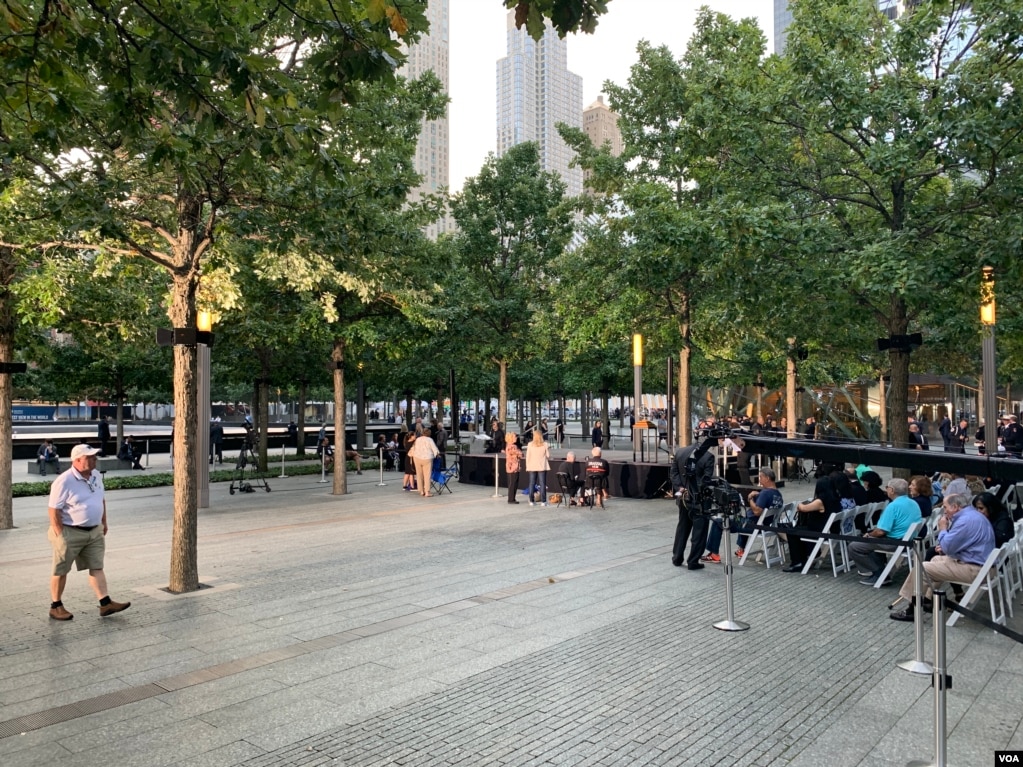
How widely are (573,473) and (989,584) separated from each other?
10507 mm

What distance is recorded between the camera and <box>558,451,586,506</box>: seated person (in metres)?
16.8

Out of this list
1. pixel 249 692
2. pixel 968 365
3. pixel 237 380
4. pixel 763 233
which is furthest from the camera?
pixel 237 380

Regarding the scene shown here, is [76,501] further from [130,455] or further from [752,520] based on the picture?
[130,455]

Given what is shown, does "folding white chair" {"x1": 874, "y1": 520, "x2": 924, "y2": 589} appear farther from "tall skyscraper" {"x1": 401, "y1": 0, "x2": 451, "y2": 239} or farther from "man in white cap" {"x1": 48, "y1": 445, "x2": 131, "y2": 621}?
"tall skyscraper" {"x1": 401, "y1": 0, "x2": 451, "y2": 239}

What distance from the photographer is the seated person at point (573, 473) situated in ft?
55.2

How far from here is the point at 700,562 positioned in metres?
10.1

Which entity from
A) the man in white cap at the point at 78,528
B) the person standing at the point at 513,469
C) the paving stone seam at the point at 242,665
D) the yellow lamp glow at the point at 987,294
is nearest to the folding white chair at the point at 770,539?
the paving stone seam at the point at 242,665

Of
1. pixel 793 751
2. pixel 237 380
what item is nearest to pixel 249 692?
pixel 793 751

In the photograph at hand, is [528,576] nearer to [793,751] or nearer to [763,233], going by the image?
[793,751]

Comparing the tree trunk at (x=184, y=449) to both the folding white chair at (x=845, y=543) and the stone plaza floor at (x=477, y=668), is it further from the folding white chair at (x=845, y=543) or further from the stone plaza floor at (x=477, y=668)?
the folding white chair at (x=845, y=543)

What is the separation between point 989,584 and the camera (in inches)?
287

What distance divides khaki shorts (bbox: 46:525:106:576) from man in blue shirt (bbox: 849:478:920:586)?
28.3 feet

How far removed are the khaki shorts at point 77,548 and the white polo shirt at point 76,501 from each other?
9cm

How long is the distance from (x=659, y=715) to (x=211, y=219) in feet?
25.0
